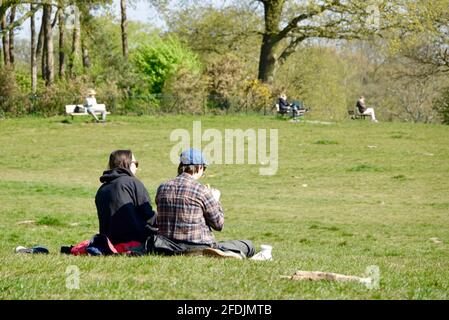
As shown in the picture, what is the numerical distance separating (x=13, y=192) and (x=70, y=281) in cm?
1419

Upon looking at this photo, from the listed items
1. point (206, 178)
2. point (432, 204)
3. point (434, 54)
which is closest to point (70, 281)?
point (432, 204)

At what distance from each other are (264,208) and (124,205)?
30.7 feet

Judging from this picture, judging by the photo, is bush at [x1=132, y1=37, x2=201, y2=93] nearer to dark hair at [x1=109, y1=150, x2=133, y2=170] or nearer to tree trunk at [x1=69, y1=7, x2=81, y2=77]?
tree trunk at [x1=69, y1=7, x2=81, y2=77]

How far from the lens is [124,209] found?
9.31m

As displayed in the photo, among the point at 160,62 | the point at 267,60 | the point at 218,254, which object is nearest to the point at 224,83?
the point at 267,60

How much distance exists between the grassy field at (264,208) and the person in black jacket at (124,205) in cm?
79

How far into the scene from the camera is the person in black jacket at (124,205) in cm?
932

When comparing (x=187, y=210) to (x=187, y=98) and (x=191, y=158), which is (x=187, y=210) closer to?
(x=191, y=158)

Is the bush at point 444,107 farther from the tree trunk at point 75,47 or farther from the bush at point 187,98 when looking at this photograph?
the tree trunk at point 75,47

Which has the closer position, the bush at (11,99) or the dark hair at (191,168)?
the dark hair at (191,168)

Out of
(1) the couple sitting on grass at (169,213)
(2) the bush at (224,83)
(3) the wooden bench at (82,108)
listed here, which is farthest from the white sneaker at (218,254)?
(2) the bush at (224,83)

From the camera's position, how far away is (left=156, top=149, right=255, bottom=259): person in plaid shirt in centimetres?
886

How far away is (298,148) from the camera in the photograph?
29.6 m
